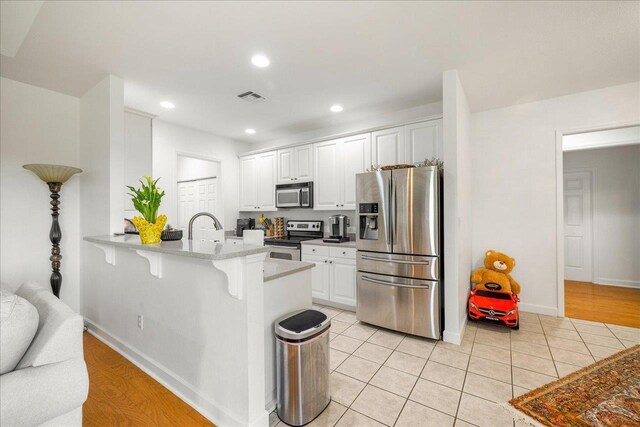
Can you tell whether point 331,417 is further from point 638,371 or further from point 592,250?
point 592,250

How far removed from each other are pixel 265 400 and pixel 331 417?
43 centimetres

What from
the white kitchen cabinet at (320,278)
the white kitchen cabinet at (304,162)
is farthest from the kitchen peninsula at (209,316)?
the white kitchen cabinet at (304,162)

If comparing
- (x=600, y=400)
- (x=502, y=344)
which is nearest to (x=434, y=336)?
(x=502, y=344)

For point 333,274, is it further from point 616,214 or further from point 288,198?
point 616,214

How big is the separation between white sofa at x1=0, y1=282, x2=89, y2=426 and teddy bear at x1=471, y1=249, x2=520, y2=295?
3.66 m

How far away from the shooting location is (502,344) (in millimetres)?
2633

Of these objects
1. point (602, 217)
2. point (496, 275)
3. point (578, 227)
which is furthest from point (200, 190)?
point (602, 217)

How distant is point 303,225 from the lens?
4.55 meters

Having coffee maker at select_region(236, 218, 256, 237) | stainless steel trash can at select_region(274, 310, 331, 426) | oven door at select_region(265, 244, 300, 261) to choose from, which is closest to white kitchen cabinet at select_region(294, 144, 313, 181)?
oven door at select_region(265, 244, 300, 261)

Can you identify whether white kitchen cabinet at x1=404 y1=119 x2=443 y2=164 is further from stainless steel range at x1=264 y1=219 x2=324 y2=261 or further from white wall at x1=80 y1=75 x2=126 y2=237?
white wall at x1=80 y1=75 x2=126 y2=237

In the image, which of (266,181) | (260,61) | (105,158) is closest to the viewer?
(260,61)

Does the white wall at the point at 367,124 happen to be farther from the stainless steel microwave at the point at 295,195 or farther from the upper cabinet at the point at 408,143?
the stainless steel microwave at the point at 295,195

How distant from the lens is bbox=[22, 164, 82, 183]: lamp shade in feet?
8.63

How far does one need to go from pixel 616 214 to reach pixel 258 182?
20.0 ft
